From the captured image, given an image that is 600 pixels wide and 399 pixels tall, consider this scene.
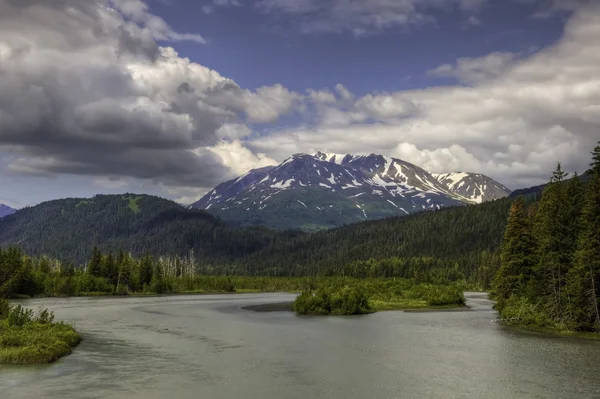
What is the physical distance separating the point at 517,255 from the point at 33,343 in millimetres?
84398

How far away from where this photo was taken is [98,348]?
69125 mm

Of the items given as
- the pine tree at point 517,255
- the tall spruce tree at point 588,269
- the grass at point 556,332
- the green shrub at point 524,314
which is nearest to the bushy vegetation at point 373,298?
the pine tree at point 517,255

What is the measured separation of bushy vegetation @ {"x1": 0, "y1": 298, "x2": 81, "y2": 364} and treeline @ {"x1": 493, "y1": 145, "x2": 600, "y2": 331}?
70.6 m

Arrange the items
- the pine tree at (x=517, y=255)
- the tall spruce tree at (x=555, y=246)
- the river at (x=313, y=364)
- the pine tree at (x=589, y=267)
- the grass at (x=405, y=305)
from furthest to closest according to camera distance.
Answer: the grass at (x=405, y=305) < the pine tree at (x=517, y=255) < the tall spruce tree at (x=555, y=246) < the pine tree at (x=589, y=267) < the river at (x=313, y=364)

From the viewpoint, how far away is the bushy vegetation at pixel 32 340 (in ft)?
188

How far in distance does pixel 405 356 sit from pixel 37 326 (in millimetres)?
48302

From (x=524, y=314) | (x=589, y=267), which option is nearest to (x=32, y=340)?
(x=589, y=267)

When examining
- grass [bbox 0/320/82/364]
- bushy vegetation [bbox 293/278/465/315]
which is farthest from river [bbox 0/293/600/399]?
bushy vegetation [bbox 293/278/465/315]

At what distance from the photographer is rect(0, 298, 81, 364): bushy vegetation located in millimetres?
57188

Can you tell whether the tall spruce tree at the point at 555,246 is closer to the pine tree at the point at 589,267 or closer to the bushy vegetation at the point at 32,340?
the pine tree at the point at 589,267

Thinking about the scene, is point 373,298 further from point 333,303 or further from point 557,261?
point 557,261

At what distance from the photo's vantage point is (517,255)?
10219 cm

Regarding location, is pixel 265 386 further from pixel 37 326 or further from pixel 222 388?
pixel 37 326

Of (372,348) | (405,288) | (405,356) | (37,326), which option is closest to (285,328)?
(372,348)
